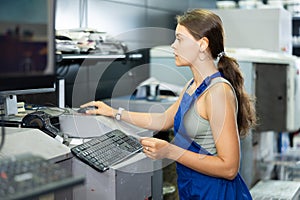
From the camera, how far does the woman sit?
69.8 inches

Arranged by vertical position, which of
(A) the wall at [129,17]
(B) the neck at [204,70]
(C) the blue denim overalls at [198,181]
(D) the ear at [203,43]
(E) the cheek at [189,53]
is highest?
(A) the wall at [129,17]

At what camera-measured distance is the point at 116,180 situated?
1.77m

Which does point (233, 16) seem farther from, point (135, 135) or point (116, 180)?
point (116, 180)

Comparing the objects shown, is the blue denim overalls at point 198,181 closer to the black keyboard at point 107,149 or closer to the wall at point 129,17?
the black keyboard at point 107,149

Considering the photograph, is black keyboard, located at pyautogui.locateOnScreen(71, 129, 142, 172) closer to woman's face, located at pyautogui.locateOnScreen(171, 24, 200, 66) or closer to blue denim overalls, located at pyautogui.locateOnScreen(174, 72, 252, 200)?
blue denim overalls, located at pyautogui.locateOnScreen(174, 72, 252, 200)

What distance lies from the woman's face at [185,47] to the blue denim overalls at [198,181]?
11 centimetres

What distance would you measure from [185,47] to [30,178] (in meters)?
1.11

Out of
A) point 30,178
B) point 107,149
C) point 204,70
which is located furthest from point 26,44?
point 204,70

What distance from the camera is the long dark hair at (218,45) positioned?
6.24 feet

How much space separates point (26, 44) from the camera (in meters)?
1.12

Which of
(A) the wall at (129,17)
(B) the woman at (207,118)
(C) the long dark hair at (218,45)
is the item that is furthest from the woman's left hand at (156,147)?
(A) the wall at (129,17)

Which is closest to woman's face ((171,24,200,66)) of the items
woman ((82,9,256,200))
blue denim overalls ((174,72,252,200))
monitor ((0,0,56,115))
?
woman ((82,9,256,200))

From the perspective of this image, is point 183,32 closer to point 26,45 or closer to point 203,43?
point 203,43

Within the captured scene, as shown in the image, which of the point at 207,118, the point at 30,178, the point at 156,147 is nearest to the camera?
the point at 30,178
